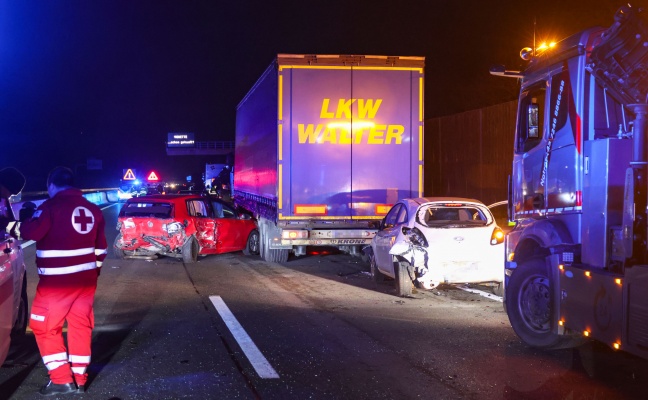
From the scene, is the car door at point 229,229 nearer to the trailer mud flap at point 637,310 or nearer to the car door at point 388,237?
the car door at point 388,237

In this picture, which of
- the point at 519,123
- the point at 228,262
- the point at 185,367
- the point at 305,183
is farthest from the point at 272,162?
the point at 185,367

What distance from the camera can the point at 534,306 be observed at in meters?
7.21

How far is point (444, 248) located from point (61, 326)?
591cm

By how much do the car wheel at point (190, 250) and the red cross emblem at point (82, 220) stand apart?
9030 millimetres

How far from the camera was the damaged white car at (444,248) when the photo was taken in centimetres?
1013

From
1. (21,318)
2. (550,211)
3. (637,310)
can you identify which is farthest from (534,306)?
(21,318)

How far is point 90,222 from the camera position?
581cm

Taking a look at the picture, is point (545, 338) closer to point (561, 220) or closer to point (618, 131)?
point (561, 220)

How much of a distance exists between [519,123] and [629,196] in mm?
2328

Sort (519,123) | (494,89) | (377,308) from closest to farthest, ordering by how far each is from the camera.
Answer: (519,123) → (377,308) → (494,89)

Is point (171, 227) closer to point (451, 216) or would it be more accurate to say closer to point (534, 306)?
point (451, 216)

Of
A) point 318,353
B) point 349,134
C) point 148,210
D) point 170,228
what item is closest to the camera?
point 318,353

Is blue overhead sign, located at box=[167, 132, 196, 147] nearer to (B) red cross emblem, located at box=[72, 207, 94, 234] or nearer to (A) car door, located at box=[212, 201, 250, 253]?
(A) car door, located at box=[212, 201, 250, 253]

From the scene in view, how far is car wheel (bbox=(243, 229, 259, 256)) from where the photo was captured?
16.8 meters
